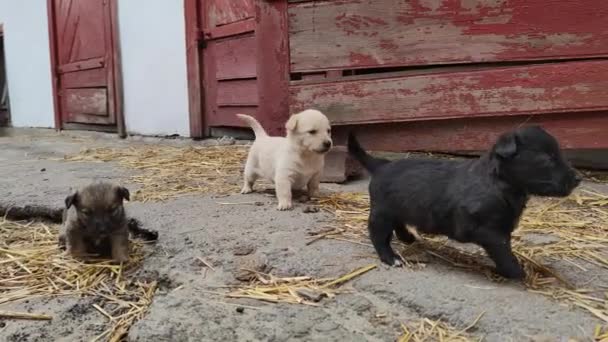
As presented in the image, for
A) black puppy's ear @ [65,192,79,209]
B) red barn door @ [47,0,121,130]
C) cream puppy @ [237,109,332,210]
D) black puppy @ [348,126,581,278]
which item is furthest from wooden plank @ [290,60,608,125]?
red barn door @ [47,0,121,130]

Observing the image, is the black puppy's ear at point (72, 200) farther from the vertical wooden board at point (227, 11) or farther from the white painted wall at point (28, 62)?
the white painted wall at point (28, 62)

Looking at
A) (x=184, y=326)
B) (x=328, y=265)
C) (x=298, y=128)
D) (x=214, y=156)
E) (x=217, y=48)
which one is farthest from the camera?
(x=217, y=48)

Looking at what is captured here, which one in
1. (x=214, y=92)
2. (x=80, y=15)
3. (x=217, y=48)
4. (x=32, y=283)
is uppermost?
(x=80, y=15)

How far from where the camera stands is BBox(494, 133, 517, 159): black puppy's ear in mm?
2414

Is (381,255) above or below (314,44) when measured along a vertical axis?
below

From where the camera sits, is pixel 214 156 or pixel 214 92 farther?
pixel 214 92

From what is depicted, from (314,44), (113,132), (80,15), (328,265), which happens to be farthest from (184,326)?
(80,15)

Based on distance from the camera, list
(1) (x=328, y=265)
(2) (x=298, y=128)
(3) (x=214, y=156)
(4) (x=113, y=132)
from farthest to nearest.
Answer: (4) (x=113, y=132)
(3) (x=214, y=156)
(2) (x=298, y=128)
(1) (x=328, y=265)

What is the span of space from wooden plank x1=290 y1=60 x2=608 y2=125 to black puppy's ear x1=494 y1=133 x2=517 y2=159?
2.26 meters

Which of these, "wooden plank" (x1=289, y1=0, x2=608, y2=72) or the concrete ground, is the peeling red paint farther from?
the concrete ground

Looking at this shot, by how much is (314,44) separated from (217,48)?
3810 mm

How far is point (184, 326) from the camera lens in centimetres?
226

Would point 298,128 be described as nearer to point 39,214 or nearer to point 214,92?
point 39,214

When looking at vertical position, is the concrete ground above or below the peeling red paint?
below
